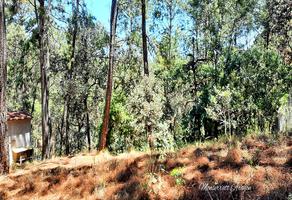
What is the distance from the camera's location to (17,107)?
103ft

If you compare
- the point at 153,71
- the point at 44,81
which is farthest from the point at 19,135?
the point at 153,71

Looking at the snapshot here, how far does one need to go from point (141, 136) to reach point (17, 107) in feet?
61.6

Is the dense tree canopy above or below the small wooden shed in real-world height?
above

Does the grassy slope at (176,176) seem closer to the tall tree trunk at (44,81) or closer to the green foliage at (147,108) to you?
the green foliage at (147,108)

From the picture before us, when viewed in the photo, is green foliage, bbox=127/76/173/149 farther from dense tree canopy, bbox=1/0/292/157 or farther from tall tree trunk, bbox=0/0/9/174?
tall tree trunk, bbox=0/0/9/174

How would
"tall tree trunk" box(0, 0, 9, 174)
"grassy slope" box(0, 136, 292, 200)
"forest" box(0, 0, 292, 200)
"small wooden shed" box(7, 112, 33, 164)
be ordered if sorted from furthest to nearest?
"small wooden shed" box(7, 112, 33, 164) < "forest" box(0, 0, 292, 200) < "tall tree trunk" box(0, 0, 9, 174) < "grassy slope" box(0, 136, 292, 200)

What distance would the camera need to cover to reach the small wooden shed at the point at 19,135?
17778 millimetres

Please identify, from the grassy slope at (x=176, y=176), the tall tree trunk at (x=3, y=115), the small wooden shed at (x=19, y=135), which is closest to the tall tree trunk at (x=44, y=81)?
the small wooden shed at (x=19, y=135)

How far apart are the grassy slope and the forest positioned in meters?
0.23

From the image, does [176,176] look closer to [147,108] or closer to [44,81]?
[147,108]

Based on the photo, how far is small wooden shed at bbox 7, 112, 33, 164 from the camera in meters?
17.8

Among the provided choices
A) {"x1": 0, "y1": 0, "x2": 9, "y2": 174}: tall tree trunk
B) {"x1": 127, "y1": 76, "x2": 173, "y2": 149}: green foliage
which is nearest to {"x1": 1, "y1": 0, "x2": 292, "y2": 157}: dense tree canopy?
{"x1": 127, "y1": 76, "x2": 173, "y2": 149}: green foliage

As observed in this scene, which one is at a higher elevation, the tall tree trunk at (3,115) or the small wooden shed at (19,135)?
the tall tree trunk at (3,115)

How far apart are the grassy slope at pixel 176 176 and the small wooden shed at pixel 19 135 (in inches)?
489
